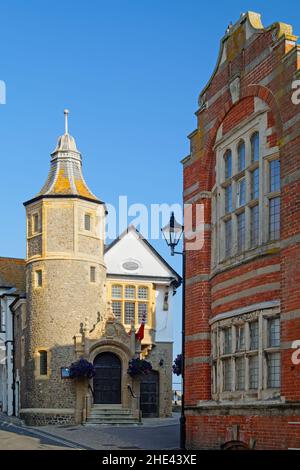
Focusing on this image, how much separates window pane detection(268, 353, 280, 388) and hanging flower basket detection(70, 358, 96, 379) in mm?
21129

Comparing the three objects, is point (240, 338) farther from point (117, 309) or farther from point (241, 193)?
point (117, 309)

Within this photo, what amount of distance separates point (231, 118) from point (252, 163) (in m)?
1.75

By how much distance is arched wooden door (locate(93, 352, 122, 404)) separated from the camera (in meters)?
37.3

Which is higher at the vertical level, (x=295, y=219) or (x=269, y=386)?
(x=295, y=219)

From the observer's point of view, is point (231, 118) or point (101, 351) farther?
point (101, 351)

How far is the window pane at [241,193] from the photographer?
17234 millimetres

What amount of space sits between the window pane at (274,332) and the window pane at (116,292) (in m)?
26.3

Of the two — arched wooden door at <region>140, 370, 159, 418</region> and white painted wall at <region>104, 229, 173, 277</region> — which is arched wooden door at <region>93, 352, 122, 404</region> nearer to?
arched wooden door at <region>140, 370, 159, 418</region>

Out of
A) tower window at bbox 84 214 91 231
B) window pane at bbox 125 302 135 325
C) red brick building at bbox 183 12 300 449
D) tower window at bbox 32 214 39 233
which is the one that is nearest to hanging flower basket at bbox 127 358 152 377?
→ window pane at bbox 125 302 135 325

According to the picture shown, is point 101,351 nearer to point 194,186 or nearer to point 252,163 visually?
point 194,186

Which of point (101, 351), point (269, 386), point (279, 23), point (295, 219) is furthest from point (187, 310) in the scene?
point (101, 351)
